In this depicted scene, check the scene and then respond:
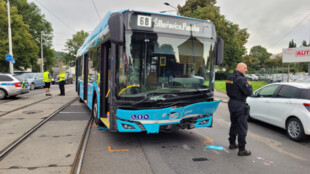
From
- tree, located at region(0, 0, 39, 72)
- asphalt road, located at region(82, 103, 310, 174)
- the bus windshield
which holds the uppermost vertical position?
tree, located at region(0, 0, 39, 72)

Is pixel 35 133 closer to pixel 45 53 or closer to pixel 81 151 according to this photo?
pixel 81 151

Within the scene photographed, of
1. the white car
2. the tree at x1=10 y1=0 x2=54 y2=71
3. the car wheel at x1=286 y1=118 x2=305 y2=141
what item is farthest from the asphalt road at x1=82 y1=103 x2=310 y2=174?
the tree at x1=10 y1=0 x2=54 y2=71

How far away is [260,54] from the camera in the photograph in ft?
363

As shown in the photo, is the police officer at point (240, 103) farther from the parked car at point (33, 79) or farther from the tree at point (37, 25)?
the tree at point (37, 25)

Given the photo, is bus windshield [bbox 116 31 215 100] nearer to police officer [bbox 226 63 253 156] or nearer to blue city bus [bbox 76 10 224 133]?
blue city bus [bbox 76 10 224 133]

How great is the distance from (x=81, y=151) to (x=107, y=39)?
2509 mm

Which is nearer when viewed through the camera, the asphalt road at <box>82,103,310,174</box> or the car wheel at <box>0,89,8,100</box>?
the asphalt road at <box>82,103,310,174</box>

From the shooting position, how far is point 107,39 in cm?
546

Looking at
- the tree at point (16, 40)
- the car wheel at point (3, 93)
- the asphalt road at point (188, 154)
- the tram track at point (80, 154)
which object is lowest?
the asphalt road at point (188, 154)

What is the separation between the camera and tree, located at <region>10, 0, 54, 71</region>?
1601 inches

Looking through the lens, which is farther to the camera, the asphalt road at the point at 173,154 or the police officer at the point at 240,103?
the police officer at the point at 240,103

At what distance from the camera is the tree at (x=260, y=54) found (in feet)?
365

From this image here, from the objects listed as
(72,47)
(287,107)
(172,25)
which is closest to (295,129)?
(287,107)

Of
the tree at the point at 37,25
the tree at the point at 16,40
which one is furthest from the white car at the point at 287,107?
the tree at the point at 37,25
